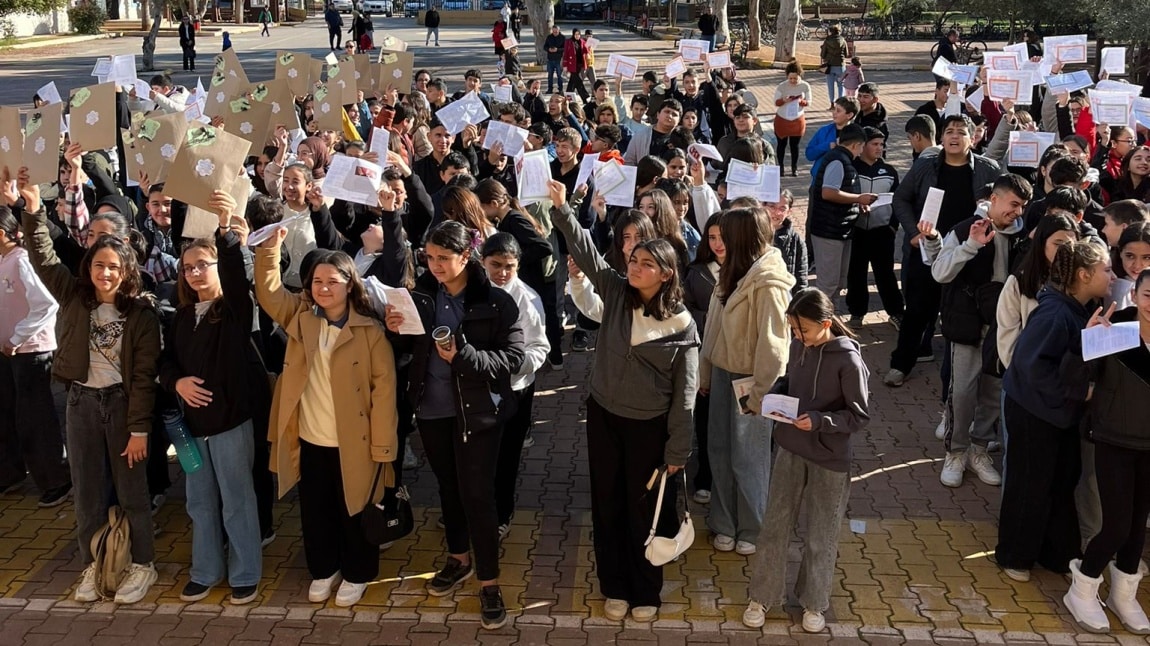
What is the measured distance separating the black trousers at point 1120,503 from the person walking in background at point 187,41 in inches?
1243

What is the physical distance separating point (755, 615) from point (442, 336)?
2.01 meters

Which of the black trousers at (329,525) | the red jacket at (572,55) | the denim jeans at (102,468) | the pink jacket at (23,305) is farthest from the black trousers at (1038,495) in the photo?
the red jacket at (572,55)

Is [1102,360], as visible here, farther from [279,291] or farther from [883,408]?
[279,291]

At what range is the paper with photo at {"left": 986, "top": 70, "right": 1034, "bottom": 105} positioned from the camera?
33.4ft

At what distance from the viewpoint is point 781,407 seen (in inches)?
183

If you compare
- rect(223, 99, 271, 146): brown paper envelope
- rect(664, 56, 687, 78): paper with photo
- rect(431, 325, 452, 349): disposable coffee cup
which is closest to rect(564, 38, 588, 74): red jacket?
rect(664, 56, 687, 78): paper with photo

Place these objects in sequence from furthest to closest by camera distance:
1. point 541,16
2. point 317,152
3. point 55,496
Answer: point 541,16, point 317,152, point 55,496

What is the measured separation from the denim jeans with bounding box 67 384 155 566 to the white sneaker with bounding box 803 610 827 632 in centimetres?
331

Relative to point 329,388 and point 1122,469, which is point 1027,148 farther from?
point 329,388

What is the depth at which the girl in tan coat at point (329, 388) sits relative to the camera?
16.4 feet

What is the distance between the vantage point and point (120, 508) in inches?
213

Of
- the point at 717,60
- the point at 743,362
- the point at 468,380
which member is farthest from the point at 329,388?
the point at 717,60

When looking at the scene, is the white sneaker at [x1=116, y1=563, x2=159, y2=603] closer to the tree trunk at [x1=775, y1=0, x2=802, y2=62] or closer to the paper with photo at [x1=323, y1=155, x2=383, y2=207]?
the paper with photo at [x1=323, y1=155, x2=383, y2=207]

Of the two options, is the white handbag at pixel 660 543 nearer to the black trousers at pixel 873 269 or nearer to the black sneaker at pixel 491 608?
the black sneaker at pixel 491 608
